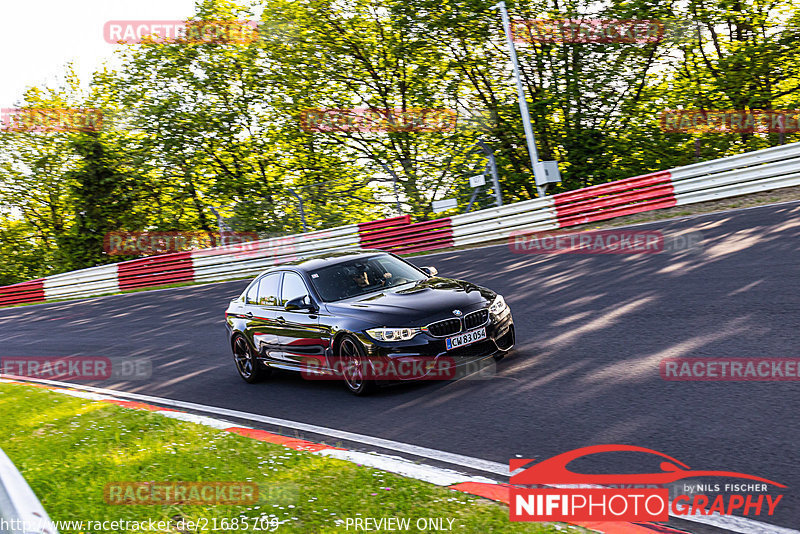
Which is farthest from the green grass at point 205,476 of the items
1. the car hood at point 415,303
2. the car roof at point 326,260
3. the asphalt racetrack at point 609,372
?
the car roof at point 326,260

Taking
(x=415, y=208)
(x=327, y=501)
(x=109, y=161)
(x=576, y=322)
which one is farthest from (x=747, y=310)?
(x=109, y=161)

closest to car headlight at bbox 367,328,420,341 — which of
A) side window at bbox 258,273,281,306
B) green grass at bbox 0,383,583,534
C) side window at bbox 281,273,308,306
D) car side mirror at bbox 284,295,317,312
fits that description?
car side mirror at bbox 284,295,317,312

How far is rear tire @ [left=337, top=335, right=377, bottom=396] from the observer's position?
8.03 metres

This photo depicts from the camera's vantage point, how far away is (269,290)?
993 cm

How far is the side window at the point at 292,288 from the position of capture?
30.3ft

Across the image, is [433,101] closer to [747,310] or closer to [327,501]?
[747,310]

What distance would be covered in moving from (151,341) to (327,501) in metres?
11.2

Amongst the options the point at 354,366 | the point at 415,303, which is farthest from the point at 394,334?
the point at 354,366

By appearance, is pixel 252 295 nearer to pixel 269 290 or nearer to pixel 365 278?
pixel 269 290

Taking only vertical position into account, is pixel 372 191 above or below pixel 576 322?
above

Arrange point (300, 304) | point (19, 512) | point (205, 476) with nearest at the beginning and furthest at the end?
point (19, 512) < point (205, 476) < point (300, 304)

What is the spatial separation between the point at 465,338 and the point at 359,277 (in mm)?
1866

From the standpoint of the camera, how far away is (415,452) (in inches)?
239

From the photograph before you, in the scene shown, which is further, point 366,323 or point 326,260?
point 326,260
